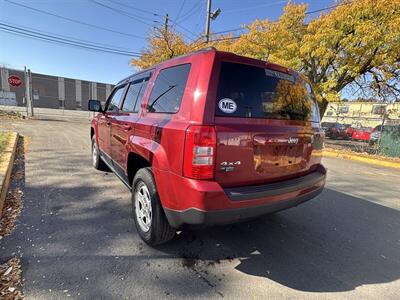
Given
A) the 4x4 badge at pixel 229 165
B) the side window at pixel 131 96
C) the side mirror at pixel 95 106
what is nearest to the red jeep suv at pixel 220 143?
the 4x4 badge at pixel 229 165

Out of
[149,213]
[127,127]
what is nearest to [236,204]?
[149,213]

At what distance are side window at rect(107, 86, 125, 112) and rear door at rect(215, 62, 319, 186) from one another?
262 cm

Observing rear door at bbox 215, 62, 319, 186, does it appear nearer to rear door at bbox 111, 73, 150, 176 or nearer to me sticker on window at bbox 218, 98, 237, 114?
me sticker on window at bbox 218, 98, 237, 114

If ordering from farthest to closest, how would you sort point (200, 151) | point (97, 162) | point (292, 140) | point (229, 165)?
point (97, 162), point (292, 140), point (229, 165), point (200, 151)

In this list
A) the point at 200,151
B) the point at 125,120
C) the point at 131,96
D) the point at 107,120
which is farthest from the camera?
the point at 107,120

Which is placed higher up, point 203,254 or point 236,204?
point 236,204

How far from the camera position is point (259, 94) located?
2434 mm

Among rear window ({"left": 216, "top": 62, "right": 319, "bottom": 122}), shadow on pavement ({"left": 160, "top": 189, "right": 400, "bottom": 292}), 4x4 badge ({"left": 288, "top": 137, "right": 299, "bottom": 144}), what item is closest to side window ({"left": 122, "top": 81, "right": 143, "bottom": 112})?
rear window ({"left": 216, "top": 62, "right": 319, "bottom": 122})

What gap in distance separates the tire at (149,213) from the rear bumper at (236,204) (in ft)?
0.76

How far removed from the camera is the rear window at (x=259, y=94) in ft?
7.24

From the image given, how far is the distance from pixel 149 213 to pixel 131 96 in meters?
1.84

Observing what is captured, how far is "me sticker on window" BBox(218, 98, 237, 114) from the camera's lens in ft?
7.04

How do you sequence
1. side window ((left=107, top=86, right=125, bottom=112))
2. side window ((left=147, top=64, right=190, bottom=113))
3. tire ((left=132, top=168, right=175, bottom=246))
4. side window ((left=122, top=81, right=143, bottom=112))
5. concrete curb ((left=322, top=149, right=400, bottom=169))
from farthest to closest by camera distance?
concrete curb ((left=322, top=149, right=400, bottom=169)) < side window ((left=107, top=86, right=125, bottom=112)) < side window ((left=122, top=81, right=143, bottom=112)) < tire ((left=132, top=168, right=175, bottom=246)) < side window ((left=147, top=64, right=190, bottom=113))

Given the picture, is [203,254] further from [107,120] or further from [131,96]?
[107,120]
